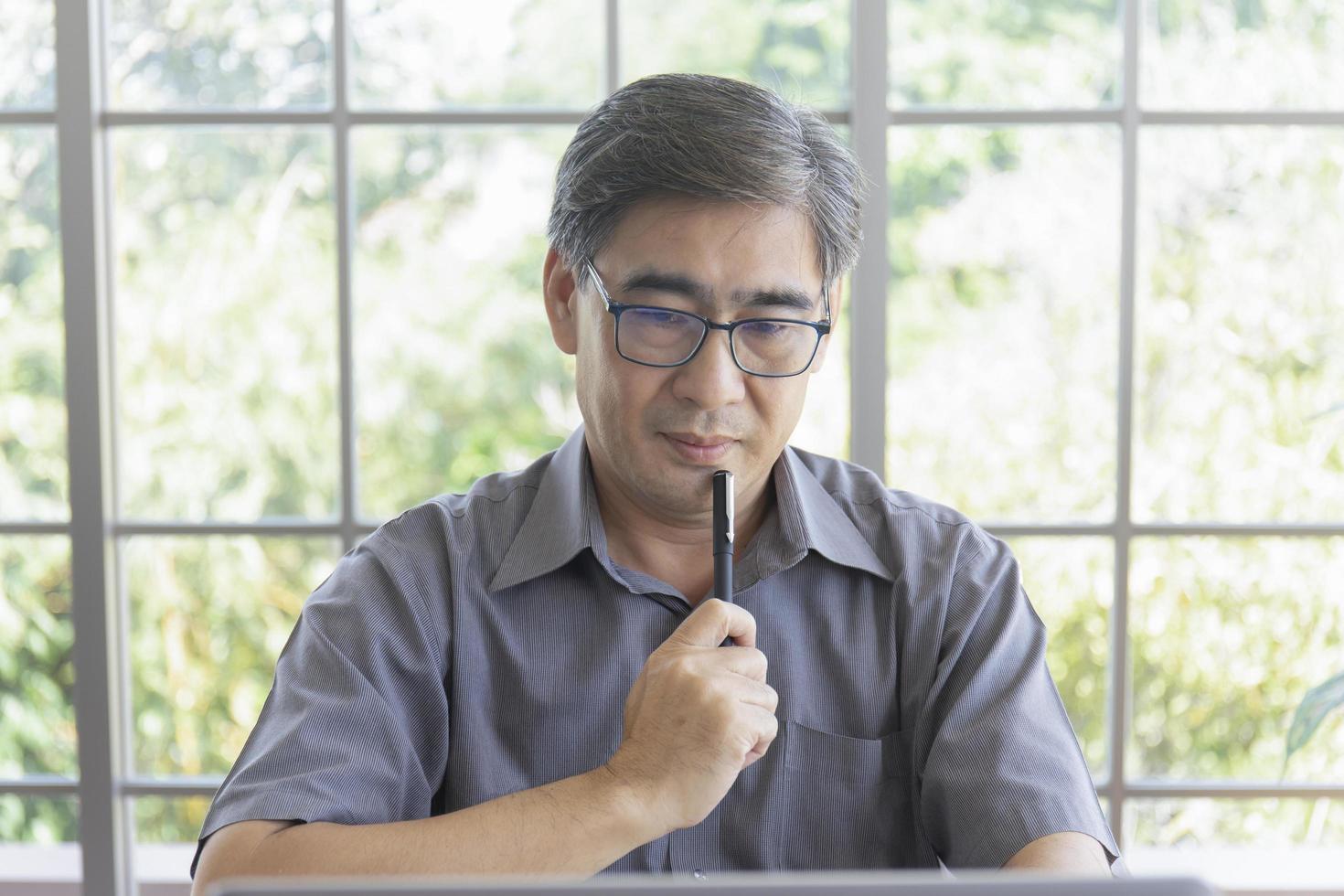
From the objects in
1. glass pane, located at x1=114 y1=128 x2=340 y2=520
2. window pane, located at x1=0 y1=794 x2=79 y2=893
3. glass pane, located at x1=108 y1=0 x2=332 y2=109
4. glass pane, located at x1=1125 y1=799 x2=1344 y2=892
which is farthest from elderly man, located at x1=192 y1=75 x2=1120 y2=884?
window pane, located at x1=0 y1=794 x2=79 y2=893

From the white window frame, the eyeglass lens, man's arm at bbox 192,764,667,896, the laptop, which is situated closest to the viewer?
the laptop

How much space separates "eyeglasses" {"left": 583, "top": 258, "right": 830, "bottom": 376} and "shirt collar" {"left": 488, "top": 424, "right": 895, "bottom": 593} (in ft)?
0.67

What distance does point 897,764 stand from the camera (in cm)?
147

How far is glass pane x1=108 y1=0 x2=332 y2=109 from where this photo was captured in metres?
2.12

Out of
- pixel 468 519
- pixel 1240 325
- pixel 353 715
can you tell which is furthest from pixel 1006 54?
pixel 353 715

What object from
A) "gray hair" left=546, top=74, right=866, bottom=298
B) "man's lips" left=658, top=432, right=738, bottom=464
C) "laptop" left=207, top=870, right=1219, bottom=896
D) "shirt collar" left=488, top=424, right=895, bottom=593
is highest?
"gray hair" left=546, top=74, right=866, bottom=298

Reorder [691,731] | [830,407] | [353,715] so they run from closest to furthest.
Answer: [691,731], [353,715], [830,407]

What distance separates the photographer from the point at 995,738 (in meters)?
1.35

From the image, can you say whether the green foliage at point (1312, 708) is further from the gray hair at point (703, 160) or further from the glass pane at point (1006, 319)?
the gray hair at point (703, 160)

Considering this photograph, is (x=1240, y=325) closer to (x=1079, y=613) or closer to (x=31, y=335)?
(x=1079, y=613)

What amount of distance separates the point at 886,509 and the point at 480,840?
699 millimetres

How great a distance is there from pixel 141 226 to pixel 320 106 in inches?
16.0

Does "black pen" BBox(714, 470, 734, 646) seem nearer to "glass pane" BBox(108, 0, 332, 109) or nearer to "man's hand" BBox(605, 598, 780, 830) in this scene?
"man's hand" BBox(605, 598, 780, 830)

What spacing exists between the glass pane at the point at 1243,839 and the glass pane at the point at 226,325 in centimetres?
167
